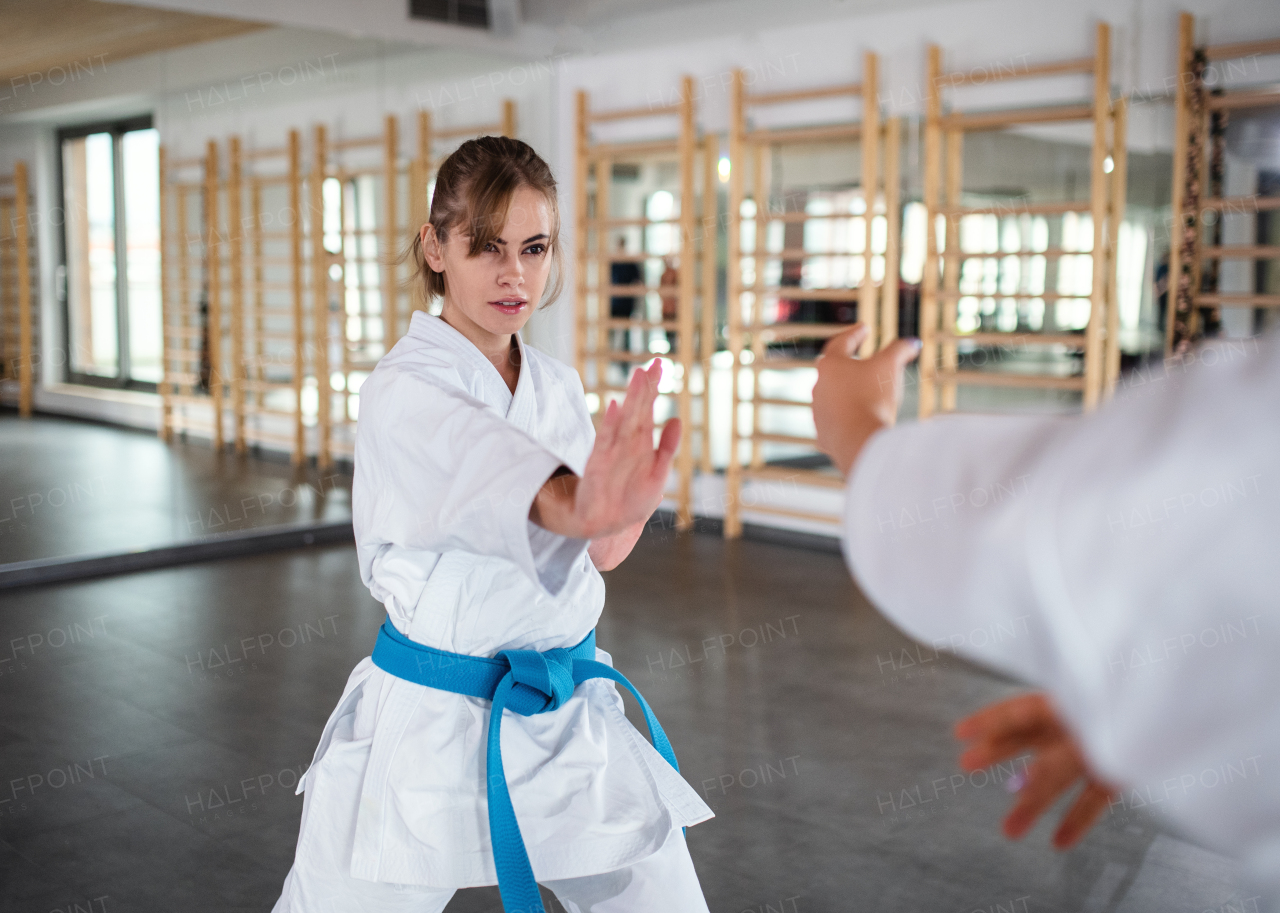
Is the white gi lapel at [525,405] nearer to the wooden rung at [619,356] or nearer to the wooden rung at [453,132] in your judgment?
the wooden rung at [619,356]

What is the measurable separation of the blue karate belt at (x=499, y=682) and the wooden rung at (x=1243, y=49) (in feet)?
13.8

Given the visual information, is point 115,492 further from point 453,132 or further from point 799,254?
point 799,254

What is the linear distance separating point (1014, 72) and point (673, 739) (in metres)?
3.41

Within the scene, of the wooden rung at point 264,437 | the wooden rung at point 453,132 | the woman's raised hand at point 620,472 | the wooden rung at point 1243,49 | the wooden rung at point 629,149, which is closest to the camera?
the woman's raised hand at point 620,472

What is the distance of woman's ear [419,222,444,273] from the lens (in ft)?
4.82

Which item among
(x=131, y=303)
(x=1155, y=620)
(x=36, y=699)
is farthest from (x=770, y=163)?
(x=1155, y=620)

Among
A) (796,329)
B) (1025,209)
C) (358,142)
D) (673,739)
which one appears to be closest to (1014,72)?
(1025,209)

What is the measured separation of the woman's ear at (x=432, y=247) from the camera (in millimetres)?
1470

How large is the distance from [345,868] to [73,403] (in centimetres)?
438

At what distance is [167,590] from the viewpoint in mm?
4961

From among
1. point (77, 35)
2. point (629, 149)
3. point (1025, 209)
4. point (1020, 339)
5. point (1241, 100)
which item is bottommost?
point (1020, 339)

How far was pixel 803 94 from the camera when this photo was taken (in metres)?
5.52

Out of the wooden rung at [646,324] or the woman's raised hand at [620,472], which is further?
the wooden rung at [646,324]

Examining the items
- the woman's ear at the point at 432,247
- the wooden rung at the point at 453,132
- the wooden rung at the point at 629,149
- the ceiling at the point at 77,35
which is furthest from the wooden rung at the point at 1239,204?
the ceiling at the point at 77,35
